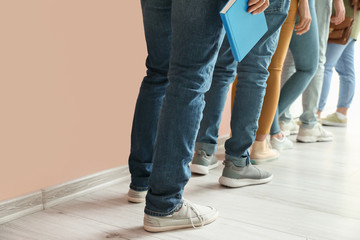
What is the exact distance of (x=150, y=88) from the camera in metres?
Answer: 1.32

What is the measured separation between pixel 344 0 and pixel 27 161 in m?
2.05

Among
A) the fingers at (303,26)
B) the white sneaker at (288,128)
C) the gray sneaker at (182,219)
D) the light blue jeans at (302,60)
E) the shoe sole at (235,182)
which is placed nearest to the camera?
the gray sneaker at (182,219)

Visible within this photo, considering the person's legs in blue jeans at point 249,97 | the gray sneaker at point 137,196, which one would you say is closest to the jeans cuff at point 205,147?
the person's legs in blue jeans at point 249,97

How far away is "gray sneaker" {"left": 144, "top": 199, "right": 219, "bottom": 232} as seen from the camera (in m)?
1.17

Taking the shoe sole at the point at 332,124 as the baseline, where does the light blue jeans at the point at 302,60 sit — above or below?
above

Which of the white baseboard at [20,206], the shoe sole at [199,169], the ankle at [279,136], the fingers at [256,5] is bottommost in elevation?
the ankle at [279,136]

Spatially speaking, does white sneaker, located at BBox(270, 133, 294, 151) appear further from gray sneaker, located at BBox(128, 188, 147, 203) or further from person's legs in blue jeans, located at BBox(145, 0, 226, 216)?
person's legs in blue jeans, located at BBox(145, 0, 226, 216)

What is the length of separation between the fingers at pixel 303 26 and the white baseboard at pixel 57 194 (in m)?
0.93

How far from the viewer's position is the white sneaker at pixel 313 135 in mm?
2477

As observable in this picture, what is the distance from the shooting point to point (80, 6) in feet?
4.74

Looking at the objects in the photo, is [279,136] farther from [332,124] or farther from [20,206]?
[20,206]

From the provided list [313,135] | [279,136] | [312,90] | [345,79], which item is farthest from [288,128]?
[345,79]

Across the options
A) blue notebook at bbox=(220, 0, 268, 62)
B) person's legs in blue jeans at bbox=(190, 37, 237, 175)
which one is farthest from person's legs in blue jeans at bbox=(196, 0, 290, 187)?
blue notebook at bbox=(220, 0, 268, 62)

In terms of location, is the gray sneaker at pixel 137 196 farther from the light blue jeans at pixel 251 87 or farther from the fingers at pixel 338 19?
the fingers at pixel 338 19
